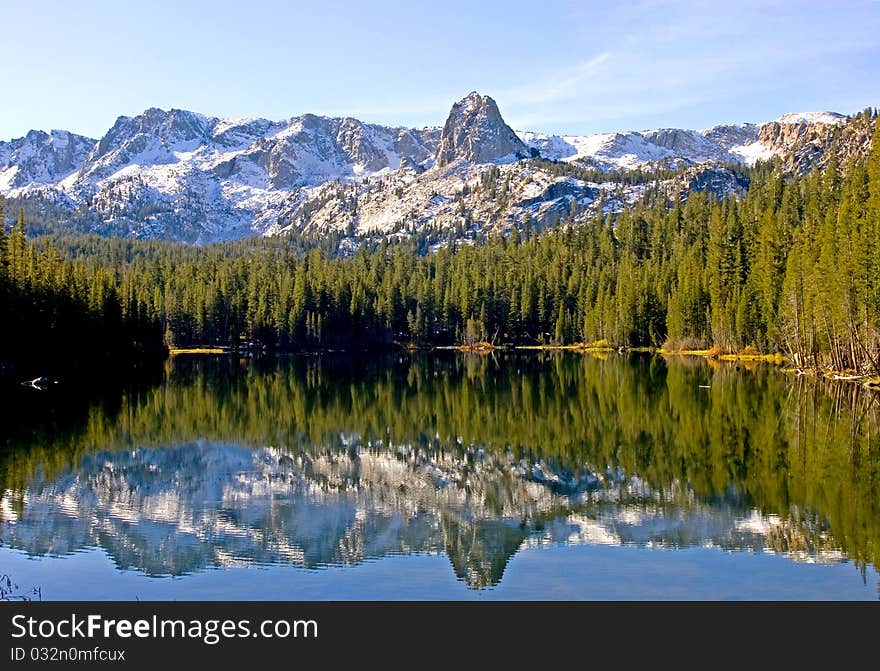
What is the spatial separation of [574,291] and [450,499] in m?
133

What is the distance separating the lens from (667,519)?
2445 centimetres

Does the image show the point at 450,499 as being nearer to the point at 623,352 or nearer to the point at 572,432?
the point at 572,432

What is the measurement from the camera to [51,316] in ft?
268

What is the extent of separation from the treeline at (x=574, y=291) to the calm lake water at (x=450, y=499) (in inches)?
1425

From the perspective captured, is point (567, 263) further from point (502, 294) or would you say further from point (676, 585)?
point (676, 585)

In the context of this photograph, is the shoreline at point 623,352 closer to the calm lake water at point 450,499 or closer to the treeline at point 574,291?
the treeline at point 574,291

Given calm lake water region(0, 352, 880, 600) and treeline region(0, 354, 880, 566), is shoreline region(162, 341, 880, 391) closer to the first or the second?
treeline region(0, 354, 880, 566)

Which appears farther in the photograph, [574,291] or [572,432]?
[574,291]

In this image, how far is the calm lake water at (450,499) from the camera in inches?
752

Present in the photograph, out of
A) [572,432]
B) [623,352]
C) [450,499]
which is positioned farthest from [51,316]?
[623,352]

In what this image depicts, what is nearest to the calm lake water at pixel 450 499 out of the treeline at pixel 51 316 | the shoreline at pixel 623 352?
the shoreline at pixel 623 352

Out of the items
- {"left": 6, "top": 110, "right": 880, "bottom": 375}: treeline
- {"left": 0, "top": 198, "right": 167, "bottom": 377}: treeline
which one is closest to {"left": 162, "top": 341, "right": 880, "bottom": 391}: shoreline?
{"left": 6, "top": 110, "right": 880, "bottom": 375}: treeline

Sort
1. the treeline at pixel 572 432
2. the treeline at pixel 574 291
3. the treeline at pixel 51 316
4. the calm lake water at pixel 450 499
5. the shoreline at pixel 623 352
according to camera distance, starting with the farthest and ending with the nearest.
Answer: the treeline at pixel 574 291 → the treeline at pixel 51 316 → the shoreline at pixel 623 352 → the treeline at pixel 572 432 → the calm lake water at pixel 450 499

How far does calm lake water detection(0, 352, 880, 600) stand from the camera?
19.1 meters
